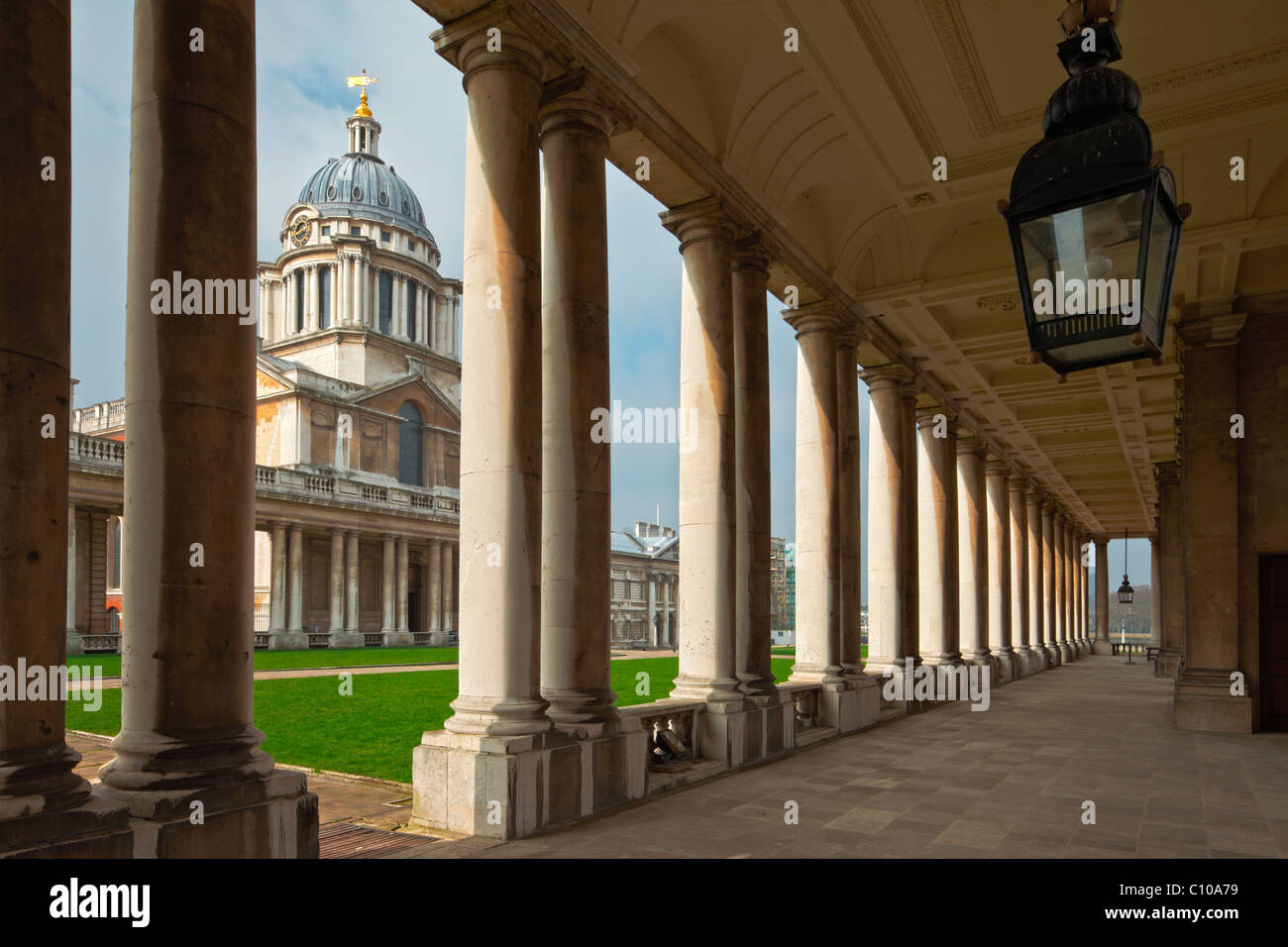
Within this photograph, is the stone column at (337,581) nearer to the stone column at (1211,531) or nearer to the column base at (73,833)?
the stone column at (1211,531)

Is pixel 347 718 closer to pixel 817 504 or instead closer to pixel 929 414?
pixel 817 504

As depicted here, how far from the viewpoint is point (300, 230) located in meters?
118

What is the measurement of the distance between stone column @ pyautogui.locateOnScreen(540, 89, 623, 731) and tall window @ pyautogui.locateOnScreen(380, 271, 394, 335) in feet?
347

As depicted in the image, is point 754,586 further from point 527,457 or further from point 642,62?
point 642,62

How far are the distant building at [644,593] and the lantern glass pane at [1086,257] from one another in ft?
419

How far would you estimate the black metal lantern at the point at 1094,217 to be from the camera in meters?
5.98

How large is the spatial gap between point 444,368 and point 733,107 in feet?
344

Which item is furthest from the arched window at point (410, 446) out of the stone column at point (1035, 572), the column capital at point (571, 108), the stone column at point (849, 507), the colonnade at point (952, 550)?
A: the column capital at point (571, 108)

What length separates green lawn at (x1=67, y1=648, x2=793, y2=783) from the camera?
17.6m

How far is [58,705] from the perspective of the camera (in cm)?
712

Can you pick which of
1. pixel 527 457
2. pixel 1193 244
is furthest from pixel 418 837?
pixel 1193 244

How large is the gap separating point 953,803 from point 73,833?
1183 cm

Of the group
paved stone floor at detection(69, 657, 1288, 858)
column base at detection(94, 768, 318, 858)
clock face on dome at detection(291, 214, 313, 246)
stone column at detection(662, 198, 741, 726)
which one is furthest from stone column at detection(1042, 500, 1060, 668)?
clock face on dome at detection(291, 214, 313, 246)

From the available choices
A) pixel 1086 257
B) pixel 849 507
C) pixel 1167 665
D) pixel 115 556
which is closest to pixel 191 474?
pixel 1086 257
